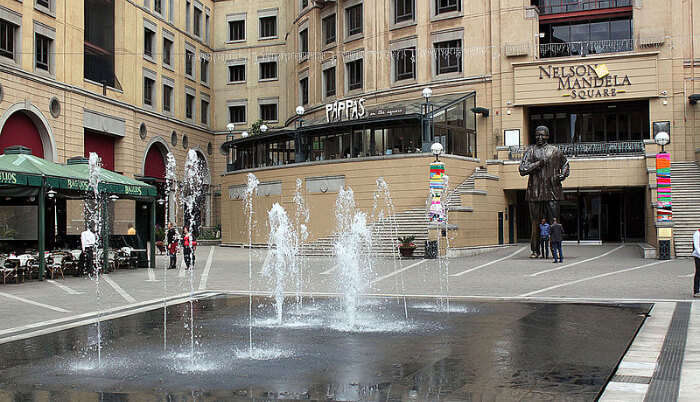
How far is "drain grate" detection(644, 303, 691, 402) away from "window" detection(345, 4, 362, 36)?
34.7 metres

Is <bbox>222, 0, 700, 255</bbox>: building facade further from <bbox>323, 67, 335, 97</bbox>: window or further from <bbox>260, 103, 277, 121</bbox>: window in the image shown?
<bbox>260, 103, 277, 121</bbox>: window

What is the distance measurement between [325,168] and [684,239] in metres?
17.8

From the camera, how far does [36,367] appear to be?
26.2 ft

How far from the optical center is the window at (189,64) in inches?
2085

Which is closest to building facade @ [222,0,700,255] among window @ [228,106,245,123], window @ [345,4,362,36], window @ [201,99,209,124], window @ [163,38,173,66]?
window @ [345,4,362,36]

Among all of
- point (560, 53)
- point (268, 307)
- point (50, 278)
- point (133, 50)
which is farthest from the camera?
point (133, 50)

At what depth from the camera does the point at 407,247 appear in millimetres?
27562

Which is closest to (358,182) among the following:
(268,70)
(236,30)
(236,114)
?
(268,70)

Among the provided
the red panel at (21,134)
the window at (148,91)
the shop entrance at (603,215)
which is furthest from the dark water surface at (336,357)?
the window at (148,91)

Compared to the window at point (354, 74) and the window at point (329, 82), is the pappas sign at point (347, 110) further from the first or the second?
the window at point (329, 82)

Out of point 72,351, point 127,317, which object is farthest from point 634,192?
point 72,351

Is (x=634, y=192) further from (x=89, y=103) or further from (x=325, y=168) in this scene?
(x=89, y=103)

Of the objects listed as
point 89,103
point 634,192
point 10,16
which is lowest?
point 634,192

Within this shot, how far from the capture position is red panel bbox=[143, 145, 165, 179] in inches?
1912
